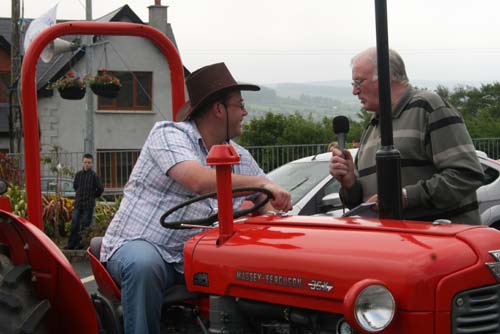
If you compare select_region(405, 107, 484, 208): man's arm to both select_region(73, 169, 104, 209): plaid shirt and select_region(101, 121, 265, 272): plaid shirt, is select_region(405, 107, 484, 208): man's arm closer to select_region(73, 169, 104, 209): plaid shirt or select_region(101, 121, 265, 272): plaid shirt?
select_region(101, 121, 265, 272): plaid shirt

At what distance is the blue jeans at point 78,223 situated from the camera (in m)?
12.1

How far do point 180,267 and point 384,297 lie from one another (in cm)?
121

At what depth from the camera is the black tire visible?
3.05 metres

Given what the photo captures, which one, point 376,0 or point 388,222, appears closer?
point 388,222

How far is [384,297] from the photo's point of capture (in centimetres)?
230

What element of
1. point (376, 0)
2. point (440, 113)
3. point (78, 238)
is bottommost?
point (78, 238)

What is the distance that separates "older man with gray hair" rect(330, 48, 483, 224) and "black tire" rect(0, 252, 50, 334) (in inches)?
55.3

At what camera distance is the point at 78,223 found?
40.5 ft

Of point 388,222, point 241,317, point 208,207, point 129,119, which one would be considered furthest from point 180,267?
point 129,119

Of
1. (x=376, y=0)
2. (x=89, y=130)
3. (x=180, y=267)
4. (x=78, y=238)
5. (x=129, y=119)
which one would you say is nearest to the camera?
(x=376, y=0)

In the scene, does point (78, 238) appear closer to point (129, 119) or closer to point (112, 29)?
point (112, 29)

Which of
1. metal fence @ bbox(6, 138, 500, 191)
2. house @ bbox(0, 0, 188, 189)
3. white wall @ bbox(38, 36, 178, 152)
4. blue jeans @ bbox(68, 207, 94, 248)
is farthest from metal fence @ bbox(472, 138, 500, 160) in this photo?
white wall @ bbox(38, 36, 178, 152)

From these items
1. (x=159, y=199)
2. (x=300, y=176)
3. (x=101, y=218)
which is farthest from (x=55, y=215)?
(x=159, y=199)

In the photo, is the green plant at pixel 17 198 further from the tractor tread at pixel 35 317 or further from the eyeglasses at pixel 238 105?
the tractor tread at pixel 35 317
